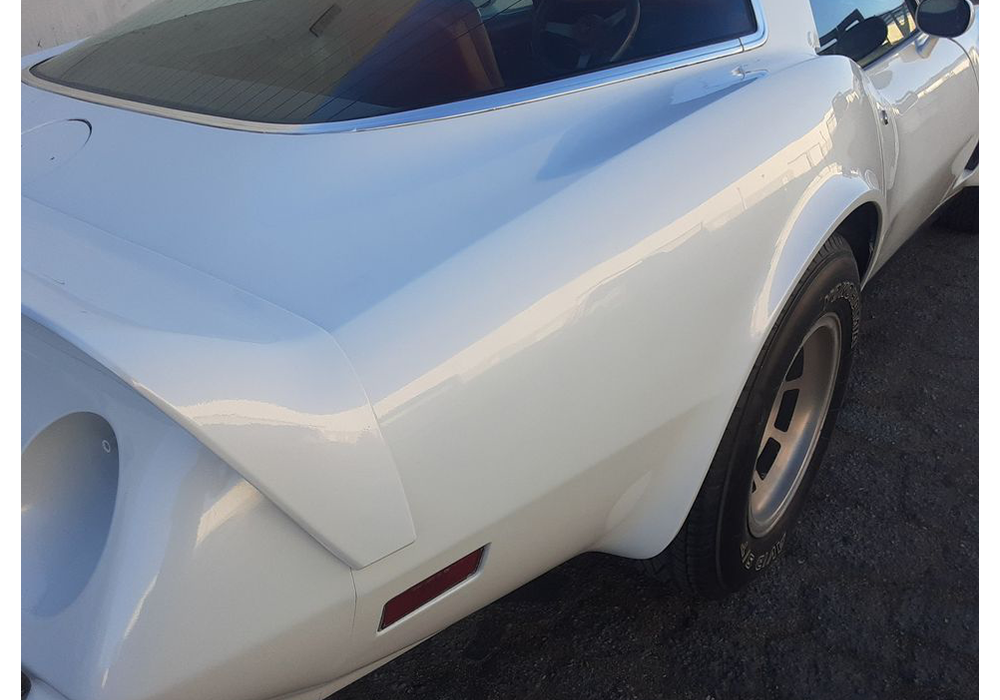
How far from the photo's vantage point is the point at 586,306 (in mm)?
1350

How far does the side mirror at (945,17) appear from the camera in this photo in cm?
254

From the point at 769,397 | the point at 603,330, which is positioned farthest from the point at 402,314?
the point at 769,397

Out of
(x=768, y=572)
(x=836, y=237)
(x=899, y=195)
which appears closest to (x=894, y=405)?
(x=899, y=195)

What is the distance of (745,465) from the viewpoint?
1762 millimetres

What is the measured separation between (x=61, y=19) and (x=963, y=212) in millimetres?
4831

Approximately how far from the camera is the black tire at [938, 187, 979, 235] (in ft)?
12.0

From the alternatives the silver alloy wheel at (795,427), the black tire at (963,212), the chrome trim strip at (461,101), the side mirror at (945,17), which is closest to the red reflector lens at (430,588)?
the chrome trim strip at (461,101)

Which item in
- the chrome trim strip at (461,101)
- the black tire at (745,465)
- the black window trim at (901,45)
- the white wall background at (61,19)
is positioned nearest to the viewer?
the chrome trim strip at (461,101)

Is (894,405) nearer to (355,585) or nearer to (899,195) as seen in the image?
(899,195)

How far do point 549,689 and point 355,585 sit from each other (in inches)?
32.9

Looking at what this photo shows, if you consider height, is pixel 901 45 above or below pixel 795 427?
above

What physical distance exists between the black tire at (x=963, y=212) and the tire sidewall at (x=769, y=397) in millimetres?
1987

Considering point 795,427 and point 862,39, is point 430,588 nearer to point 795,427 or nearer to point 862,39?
point 795,427

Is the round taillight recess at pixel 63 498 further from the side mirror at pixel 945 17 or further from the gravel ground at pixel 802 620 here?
the side mirror at pixel 945 17
